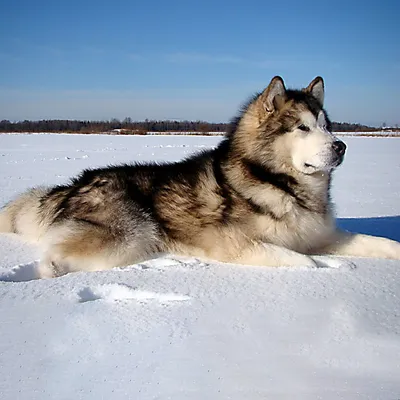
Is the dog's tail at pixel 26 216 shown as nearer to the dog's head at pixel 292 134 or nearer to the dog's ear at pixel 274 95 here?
the dog's head at pixel 292 134

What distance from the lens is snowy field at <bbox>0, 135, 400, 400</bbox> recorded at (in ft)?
5.47

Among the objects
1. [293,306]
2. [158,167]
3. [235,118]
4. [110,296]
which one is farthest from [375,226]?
[110,296]

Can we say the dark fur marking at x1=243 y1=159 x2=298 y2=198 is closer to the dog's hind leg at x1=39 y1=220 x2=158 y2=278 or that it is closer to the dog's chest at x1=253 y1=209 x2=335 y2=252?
the dog's chest at x1=253 y1=209 x2=335 y2=252

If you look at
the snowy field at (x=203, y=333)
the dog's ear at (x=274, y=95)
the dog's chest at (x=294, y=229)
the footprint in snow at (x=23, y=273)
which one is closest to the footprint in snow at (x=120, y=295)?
the snowy field at (x=203, y=333)

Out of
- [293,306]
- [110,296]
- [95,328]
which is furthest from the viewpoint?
[110,296]

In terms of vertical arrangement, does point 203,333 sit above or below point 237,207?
below

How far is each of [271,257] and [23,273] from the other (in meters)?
1.84

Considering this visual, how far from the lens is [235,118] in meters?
4.00

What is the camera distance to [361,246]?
Result: 3.62 m

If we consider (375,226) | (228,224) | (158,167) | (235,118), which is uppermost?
(235,118)

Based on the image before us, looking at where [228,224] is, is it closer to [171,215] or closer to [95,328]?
[171,215]

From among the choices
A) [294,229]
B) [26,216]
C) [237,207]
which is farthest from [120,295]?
[26,216]

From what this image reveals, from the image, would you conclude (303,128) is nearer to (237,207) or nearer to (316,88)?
(316,88)

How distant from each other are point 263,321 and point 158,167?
7.25ft
